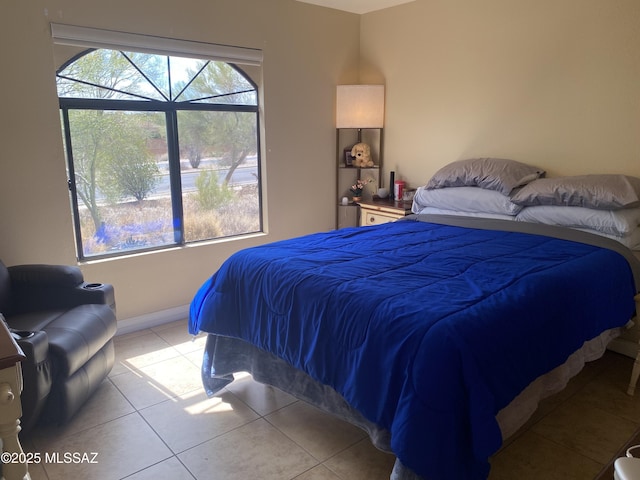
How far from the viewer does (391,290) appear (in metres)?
1.99

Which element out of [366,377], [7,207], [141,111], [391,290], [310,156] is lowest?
[366,377]

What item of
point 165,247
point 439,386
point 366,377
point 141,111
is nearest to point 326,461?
point 366,377

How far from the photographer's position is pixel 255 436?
2.32 metres

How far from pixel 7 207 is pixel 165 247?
110 centimetres

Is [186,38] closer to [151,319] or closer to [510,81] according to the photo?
[151,319]

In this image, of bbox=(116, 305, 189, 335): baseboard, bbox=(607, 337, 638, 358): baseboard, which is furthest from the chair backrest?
bbox=(607, 337, 638, 358): baseboard

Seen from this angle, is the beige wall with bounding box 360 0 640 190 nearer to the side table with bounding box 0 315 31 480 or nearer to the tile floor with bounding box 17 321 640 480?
the tile floor with bounding box 17 321 640 480

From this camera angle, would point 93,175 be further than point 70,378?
Yes

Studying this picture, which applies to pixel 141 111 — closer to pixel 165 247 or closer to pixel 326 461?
pixel 165 247

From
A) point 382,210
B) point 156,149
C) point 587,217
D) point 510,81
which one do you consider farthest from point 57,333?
point 510,81

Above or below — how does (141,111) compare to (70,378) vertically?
above

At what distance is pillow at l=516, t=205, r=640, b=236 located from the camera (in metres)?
2.77

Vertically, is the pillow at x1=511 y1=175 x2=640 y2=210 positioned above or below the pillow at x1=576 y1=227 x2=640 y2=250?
above

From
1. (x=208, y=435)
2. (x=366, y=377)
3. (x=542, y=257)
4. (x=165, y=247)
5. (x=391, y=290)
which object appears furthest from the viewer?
(x=165, y=247)
